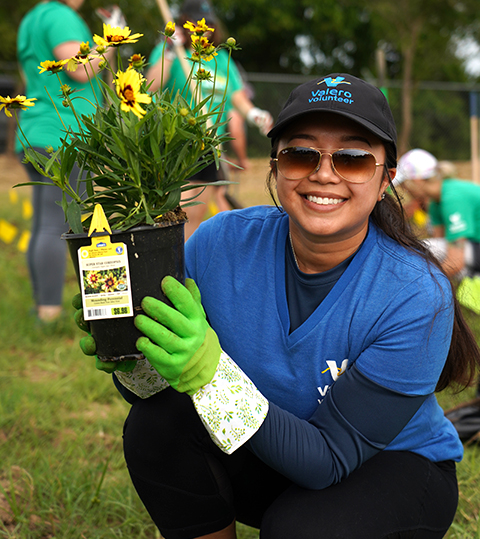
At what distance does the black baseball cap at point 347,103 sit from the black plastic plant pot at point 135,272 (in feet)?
1.33

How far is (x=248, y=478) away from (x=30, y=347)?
2.02m

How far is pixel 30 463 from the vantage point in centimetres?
199

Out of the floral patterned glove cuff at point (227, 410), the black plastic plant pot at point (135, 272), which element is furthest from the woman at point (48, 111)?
the floral patterned glove cuff at point (227, 410)

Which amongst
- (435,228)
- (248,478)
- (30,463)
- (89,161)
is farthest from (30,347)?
(435,228)

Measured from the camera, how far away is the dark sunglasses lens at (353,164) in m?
1.28

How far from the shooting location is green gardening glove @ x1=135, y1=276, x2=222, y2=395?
116cm

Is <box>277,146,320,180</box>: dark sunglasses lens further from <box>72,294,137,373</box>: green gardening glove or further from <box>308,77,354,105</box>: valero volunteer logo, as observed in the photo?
<box>72,294,137,373</box>: green gardening glove

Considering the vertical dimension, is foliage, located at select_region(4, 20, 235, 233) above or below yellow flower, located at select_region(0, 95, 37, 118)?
below

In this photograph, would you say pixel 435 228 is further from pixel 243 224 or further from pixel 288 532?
pixel 288 532

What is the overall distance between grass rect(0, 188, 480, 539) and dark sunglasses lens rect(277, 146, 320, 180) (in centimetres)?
114

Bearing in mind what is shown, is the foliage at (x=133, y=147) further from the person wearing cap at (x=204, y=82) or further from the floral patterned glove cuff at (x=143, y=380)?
the person wearing cap at (x=204, y=82)

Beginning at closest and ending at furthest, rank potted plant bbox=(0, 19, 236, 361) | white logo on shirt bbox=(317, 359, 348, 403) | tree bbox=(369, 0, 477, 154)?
potted plant bbox=(0, 19, 236, 361) → white logo on shirt bbox=(317, 359, 348, 403) → tree bbox=(369, 0, 477, 154)

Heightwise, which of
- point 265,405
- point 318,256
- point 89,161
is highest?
point 89,161

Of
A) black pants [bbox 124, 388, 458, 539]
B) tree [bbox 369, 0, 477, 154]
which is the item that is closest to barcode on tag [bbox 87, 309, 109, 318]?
black pants [bbox 124, 388, 458, 539]
